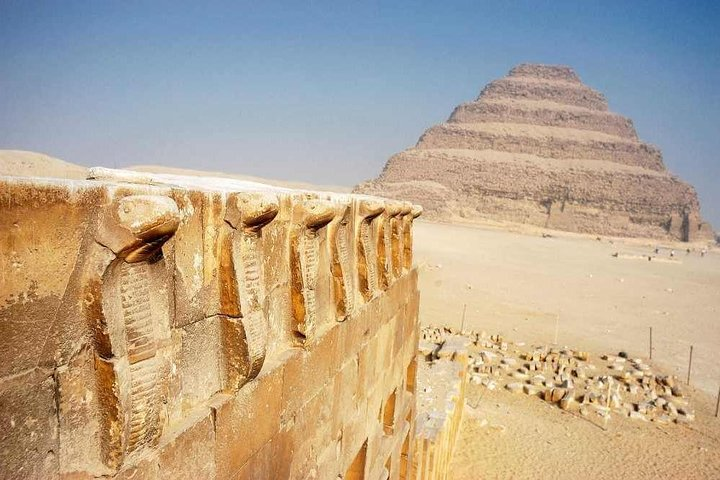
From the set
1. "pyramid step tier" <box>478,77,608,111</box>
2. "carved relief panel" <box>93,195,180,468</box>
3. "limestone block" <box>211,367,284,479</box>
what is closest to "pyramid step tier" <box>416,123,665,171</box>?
"pyramid step tier" <box>478,77,608,111</box>

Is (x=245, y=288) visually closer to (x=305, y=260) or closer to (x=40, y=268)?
(x=305, y=260)

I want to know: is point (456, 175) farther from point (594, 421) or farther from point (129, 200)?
point (129, 200)

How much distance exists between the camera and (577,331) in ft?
68.5

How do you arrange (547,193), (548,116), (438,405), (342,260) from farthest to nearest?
(548,116), (547,193), (438,405), (342,260)

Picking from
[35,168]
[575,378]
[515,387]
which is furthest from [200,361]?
[35,168]

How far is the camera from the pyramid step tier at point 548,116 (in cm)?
12119

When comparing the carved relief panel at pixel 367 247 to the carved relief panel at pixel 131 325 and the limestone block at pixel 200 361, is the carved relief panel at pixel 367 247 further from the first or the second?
the carved relief panel at pixel 131 325

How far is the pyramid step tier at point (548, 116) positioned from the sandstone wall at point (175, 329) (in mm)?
129338

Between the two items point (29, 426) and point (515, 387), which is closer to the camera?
point (29, 426)

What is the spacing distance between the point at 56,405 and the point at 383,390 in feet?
11.0

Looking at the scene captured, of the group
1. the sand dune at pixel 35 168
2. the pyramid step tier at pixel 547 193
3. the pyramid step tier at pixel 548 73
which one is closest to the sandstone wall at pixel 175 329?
the sand dune at pixel 35 168

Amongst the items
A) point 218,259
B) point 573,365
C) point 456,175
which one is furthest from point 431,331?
point 456,175

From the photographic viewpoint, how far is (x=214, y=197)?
6.17 ft

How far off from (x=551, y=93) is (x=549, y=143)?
78.3 ft
